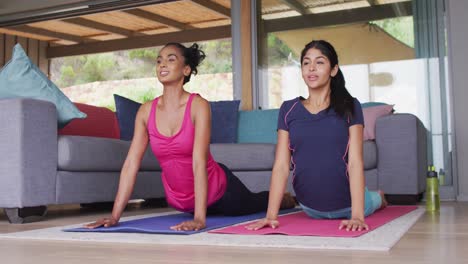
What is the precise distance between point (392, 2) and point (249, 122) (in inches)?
66.8

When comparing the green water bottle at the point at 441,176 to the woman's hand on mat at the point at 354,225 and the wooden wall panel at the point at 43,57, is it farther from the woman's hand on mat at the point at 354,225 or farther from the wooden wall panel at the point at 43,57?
the wooden wall panel at the point at 43,57

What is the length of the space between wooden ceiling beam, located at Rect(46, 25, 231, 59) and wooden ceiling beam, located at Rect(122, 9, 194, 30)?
0.43 feet

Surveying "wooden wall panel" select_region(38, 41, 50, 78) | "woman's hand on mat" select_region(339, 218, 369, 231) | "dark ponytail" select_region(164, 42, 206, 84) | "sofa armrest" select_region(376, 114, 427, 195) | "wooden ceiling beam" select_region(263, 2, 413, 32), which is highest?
"wooden wall panel" select_region(38, 41, 50, 78)

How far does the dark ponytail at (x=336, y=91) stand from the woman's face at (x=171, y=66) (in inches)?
19.8

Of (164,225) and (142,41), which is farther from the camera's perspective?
(142,41)

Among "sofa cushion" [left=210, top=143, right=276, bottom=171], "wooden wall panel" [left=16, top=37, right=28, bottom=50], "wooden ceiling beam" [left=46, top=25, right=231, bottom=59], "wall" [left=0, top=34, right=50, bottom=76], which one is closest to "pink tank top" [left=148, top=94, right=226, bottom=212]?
"sofa cushion" [left=210, top=143, right=276, bottom=171]

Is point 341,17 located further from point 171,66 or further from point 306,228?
point 306,228

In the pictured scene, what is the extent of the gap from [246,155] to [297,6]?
1.98m

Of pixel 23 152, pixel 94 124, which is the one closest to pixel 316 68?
pixel 23 152

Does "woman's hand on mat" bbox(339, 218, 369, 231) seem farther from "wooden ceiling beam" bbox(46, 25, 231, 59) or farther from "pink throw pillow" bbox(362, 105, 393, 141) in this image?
"wooden ceiling beam" bbox(46, 25, 231, 59)

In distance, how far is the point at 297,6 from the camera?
5480 millimetres

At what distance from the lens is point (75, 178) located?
10.2ft

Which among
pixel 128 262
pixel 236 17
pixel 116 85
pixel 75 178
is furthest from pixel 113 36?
pixel 128 262

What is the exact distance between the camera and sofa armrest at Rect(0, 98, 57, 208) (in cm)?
277
